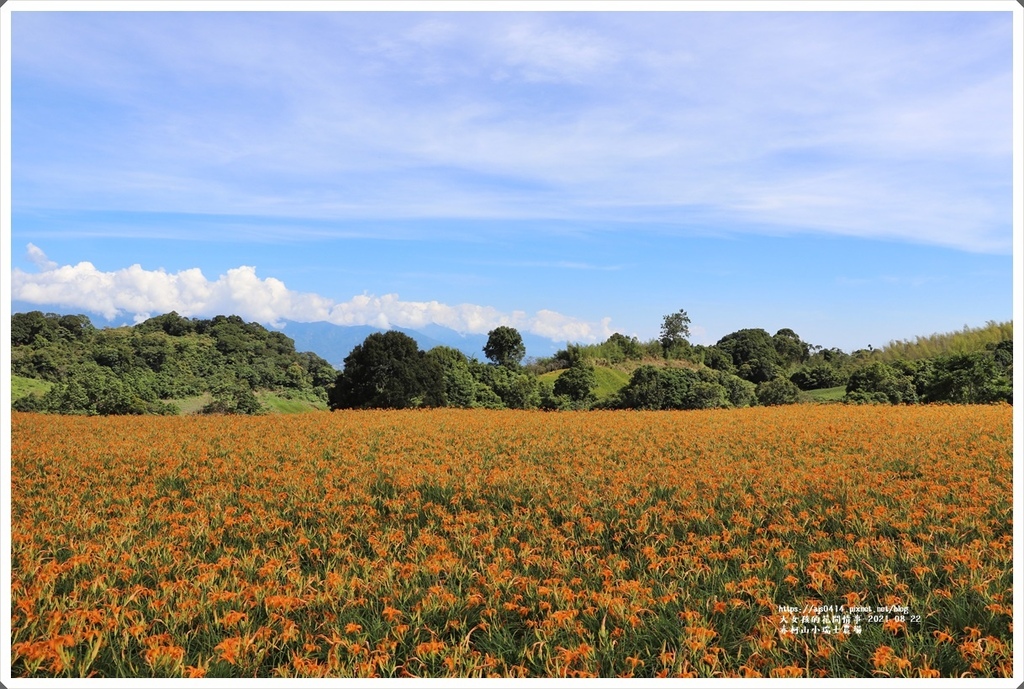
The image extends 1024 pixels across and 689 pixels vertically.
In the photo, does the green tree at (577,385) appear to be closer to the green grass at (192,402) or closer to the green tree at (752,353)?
the green tree at (752,353)

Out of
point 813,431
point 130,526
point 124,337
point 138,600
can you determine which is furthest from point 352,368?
point 138,600

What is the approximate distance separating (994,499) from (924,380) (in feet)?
48.8

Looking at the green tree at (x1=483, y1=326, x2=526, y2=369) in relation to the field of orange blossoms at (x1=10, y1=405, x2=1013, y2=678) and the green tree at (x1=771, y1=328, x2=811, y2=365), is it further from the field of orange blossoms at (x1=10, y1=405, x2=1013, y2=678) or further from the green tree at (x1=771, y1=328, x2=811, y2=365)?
the field of orange blossoms at (x1=10, y1=405, x2=1013, y2=678)

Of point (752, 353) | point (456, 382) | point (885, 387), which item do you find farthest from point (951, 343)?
point (456, 382)

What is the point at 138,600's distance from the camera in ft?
13.8

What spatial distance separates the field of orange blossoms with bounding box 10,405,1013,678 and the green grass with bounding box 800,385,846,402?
38.8 ft

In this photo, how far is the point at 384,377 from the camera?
19422 millimetres

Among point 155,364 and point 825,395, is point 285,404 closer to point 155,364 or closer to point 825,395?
point 155,364

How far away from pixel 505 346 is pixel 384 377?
9.89 m

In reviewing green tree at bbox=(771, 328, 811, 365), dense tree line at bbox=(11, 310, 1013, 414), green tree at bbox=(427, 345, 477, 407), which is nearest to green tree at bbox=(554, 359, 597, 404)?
dense tree line at bbox=(11, 310, 1013, 414)

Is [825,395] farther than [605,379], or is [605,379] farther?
[605,379]

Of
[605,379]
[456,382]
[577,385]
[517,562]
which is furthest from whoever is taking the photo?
[605,379]

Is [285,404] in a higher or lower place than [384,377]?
lower

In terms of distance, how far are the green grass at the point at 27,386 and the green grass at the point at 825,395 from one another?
2067 centimetres
